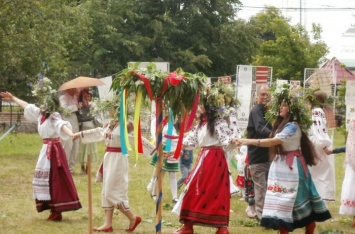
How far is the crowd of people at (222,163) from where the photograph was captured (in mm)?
9000

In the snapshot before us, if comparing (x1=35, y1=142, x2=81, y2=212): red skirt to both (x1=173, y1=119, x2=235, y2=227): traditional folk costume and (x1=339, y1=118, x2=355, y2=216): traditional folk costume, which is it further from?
(x1=339, y1=118, x2=355, y2=216): traditional folk costume

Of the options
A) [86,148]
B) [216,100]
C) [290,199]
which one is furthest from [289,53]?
[290,199]

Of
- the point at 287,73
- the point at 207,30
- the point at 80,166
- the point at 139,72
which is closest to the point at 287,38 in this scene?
the point at 287,73

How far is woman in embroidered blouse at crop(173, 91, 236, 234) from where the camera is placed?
30.0 feet

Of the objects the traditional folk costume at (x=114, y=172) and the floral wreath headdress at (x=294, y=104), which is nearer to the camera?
the floral wreath headdress at (x=294, y=104)

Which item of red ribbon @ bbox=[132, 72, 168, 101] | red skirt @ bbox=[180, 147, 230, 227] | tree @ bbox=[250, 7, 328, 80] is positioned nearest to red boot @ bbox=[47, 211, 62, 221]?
red skirt @ bbox=[180, 147, 230, 227]

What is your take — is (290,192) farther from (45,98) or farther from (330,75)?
(330,75)

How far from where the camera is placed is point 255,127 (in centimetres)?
1017

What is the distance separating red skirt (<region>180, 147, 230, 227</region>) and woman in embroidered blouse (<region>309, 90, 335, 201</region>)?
4.47 feet

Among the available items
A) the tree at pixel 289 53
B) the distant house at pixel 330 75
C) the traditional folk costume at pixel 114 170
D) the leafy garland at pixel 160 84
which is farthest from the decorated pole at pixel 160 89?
the tree at pixel 289 53

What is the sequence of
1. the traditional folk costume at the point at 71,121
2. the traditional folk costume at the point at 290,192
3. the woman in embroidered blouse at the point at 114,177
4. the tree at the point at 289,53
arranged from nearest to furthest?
the traditional folk costume at the point at 290,192, the woman in embroidered blouse at the point at 114,177, the traditional folk costume at the point at 71,121, the tree at the point at 289,53

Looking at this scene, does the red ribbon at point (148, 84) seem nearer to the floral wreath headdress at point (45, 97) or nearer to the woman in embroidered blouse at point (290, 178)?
the woman in embroidered blouse at point (290, 178)

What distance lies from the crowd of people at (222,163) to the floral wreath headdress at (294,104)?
0.4 inches

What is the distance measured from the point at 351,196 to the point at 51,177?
3744 mm
